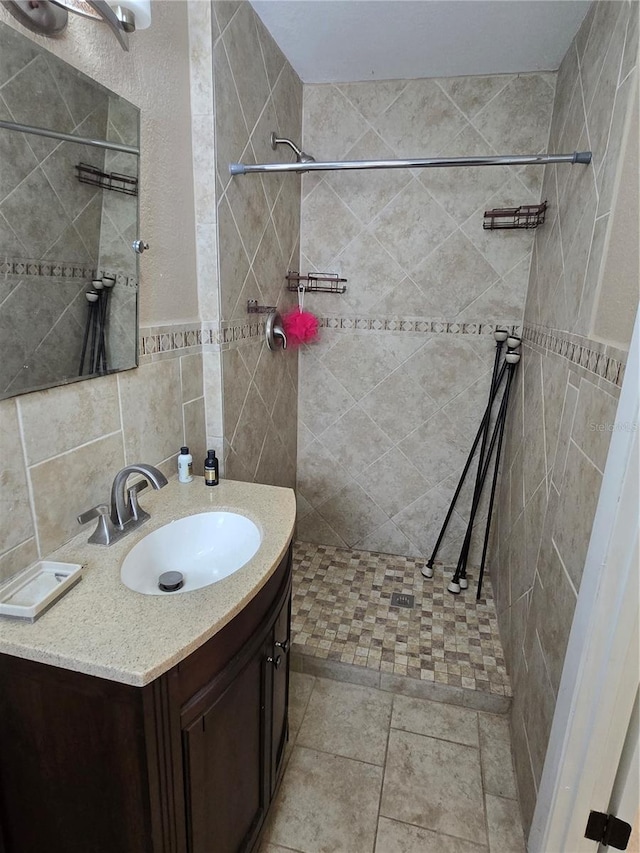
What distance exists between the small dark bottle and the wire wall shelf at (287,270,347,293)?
1.18m

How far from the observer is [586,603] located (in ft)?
3.45

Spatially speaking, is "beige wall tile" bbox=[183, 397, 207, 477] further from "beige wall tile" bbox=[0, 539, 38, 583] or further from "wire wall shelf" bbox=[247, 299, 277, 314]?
"beige wall tile" bbox=[0, 539, 38, 583]

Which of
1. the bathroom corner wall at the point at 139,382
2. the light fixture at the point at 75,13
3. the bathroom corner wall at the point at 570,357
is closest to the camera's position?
the light fixture at the point at 75,13

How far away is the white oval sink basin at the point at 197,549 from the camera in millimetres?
1145

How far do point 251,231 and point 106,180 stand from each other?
29.3 inches

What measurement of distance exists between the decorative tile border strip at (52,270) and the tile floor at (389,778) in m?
1.62

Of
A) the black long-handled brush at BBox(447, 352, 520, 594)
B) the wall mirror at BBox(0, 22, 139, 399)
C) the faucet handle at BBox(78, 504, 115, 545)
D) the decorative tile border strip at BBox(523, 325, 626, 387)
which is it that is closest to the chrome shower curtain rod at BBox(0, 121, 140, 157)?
the wall mirror at BBox(0, 22, 139, 399)

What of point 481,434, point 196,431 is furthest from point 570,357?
point 196,431

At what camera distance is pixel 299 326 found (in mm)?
2260

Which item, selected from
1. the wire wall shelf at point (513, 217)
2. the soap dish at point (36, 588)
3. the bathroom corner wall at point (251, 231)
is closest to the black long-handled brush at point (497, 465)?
the wire wall shelf at point (513, 217)

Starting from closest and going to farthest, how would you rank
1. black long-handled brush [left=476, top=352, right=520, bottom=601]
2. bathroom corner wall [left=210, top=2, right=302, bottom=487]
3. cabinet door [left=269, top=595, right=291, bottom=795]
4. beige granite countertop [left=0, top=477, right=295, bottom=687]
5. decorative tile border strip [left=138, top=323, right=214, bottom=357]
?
beige granite countertop [left=0, top=477, right=295, bottom=687]
cabinet door [left=269, top=595, right=291, bottom=795]
decorative tile border strip [left=138, top=323, right=214, bottom=357]
bathroom corner wall [left=210, top=2, right=302, bottom=487]
black long-handled brush [left=476, top=352, right=520, bottom=601]

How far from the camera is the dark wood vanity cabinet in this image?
30.8 inches

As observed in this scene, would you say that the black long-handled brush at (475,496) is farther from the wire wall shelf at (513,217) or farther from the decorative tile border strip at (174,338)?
the decorative tile border strip at (174,338)

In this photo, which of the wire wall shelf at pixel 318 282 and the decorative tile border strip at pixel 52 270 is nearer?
the decorative tile border strip at pixel 52 270
